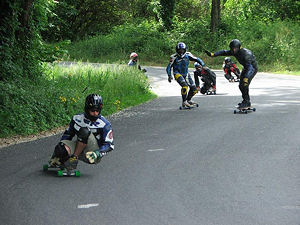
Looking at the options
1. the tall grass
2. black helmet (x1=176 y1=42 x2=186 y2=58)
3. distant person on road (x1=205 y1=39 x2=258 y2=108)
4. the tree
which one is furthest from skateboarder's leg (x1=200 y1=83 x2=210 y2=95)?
the tree

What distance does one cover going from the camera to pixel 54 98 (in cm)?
1436

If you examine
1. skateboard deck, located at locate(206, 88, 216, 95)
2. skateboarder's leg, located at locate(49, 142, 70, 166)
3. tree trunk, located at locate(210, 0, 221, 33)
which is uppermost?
tree trunk, located at locate(210, 0, 221, 33)

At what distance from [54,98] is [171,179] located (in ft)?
21.8

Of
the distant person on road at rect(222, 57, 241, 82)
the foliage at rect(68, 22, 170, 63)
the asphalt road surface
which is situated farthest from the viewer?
the foliage at rect(68, 22, 170, 63)

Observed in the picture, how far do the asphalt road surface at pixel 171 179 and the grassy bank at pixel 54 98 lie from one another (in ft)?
3.37

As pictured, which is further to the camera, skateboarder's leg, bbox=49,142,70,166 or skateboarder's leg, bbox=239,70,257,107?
skateboarder's leg, bbox=239,70,257,107

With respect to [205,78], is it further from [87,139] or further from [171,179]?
[171,179]

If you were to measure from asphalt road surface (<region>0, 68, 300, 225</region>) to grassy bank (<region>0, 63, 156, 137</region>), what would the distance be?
1026mm

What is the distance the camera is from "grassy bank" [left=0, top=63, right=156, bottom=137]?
41.4 ft

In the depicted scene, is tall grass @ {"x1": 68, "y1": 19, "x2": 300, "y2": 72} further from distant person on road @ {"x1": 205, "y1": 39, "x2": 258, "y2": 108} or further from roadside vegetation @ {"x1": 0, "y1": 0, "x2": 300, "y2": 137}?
distant person on road @ {"x1": 205, "y1": 39, "x2": 258, "y2": 108}

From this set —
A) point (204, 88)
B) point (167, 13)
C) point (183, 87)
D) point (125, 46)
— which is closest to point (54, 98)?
point (183, 87)

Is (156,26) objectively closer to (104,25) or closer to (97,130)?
(104,25)

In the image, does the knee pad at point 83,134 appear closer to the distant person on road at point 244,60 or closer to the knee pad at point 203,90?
the distant person on road at point 244,60

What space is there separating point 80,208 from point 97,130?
6.99 ft
